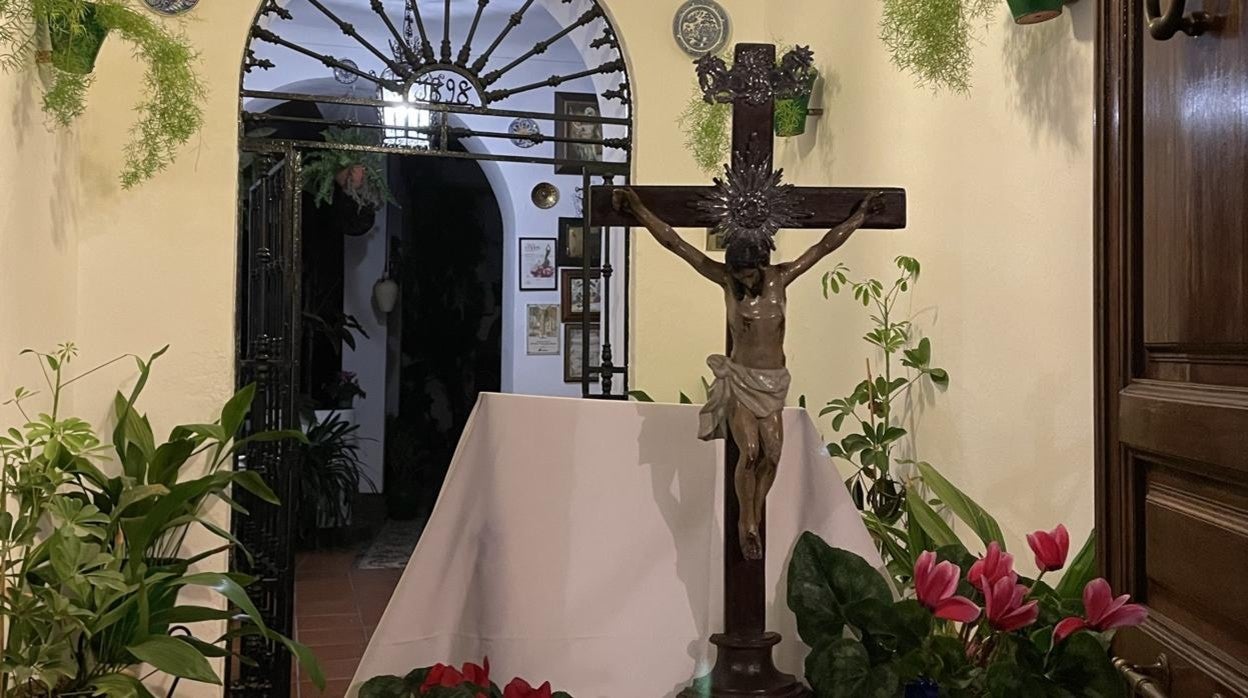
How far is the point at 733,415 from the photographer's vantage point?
1087 millimetres

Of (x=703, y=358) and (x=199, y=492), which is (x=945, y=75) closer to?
(x=703, y=358)

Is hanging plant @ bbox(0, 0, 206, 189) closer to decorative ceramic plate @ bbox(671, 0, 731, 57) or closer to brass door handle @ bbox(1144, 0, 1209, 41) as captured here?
decorative ceramic plate @ bbox(671, 0, 731, 57)

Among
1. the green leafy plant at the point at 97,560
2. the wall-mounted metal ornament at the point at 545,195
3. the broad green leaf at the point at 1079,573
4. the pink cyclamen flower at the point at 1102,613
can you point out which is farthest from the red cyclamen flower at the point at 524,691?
the wall-mounted metal ornament at the point at 545,195

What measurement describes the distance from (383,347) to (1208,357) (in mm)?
6224

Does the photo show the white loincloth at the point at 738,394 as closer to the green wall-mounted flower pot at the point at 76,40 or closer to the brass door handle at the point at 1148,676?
the brass door handle at the point at 1148,676

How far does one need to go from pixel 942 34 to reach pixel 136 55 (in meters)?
2.00

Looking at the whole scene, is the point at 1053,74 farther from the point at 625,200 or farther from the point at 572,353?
the point at 572,353

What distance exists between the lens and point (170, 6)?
2.70m

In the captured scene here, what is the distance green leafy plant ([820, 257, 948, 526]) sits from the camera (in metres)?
2.17

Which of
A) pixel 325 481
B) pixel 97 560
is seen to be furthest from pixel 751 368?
pixel 325 481

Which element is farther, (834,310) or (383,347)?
(383,347)

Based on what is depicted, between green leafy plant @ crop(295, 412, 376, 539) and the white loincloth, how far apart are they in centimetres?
470

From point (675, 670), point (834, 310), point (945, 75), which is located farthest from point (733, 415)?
point (834, 310)

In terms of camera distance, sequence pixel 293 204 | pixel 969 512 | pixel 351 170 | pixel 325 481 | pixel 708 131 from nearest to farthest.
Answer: pixel 969 512 < pixel 293 204 < pixel 708 131 < pixel 351 170 < pixel 325 481
